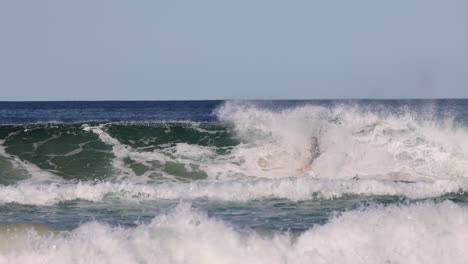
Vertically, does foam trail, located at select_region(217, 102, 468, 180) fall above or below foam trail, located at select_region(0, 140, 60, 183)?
above

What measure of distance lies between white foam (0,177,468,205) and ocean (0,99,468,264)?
0.11ft

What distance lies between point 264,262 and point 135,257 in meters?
1.50

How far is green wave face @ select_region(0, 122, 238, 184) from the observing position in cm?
1736

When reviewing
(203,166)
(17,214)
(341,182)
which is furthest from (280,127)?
(17,214)

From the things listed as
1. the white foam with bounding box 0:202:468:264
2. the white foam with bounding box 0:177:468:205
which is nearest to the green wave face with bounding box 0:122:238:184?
the white foam with bounding box 0:177:468:205

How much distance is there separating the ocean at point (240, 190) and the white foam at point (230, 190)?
0.11 ft

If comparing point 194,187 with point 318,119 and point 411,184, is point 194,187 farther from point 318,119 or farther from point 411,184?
point 318,119

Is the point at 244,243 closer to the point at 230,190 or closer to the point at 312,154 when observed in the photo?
the point at 230,190

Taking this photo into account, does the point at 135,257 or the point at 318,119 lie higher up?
the point at 318,119

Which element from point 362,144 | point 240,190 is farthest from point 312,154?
A: point 240,190

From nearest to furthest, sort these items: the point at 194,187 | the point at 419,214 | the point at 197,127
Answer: the point at 419,214 → the point at 194,187 → the point at 197,127

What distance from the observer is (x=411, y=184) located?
46.5 ft

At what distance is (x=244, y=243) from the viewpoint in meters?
8.76

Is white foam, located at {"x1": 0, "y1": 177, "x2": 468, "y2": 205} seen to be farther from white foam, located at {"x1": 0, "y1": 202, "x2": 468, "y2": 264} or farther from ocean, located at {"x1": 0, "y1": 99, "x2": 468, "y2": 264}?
white foam, located at {"x1": 0, "y1": 202, "x2": 468, "y2": 264}
